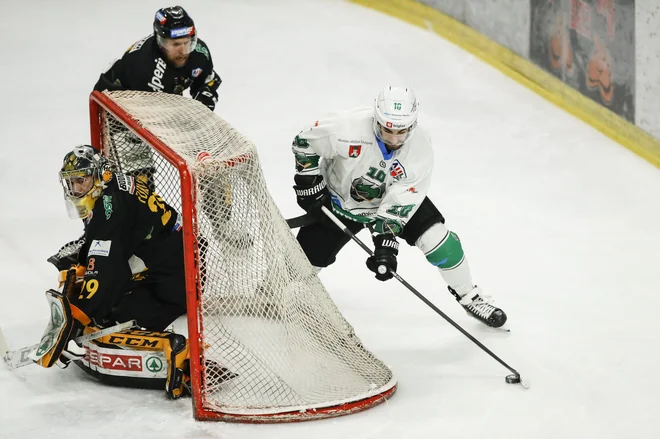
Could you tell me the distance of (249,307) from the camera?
3189 mm

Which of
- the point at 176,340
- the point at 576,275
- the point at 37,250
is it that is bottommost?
the point at 576,275

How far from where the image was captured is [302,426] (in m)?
3.11

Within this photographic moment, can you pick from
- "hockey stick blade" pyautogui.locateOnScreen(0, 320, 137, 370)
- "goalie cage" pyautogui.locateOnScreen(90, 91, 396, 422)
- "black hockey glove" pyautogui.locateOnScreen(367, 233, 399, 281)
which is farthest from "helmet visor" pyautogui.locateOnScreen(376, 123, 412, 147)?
"hockey stick blade" pyautogui.locateOnScreen(0, 320, 137, 370)

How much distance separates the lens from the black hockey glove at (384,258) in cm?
353

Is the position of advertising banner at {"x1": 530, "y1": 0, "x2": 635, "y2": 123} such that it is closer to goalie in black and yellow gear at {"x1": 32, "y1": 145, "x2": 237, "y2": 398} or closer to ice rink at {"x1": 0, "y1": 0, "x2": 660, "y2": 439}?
ice rink at {"x1": 0, "y1": 0, "x2": 660, "y2": 439}

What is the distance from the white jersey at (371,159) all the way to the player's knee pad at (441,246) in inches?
4.9

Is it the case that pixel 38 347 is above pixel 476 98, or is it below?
above

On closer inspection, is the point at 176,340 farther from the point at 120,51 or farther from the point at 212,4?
the point at 212,4

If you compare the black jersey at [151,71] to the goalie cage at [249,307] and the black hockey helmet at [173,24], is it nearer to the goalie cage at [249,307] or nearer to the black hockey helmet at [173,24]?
the black hockey helmet at [173,24]

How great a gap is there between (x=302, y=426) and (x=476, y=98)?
11.7 ft

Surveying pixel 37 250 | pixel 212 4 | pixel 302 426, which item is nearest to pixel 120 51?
pixel 212 4

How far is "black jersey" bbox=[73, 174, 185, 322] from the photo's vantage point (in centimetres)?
320

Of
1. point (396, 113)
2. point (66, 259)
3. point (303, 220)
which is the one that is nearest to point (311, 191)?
point (303, 220)

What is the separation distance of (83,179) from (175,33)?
103cm
